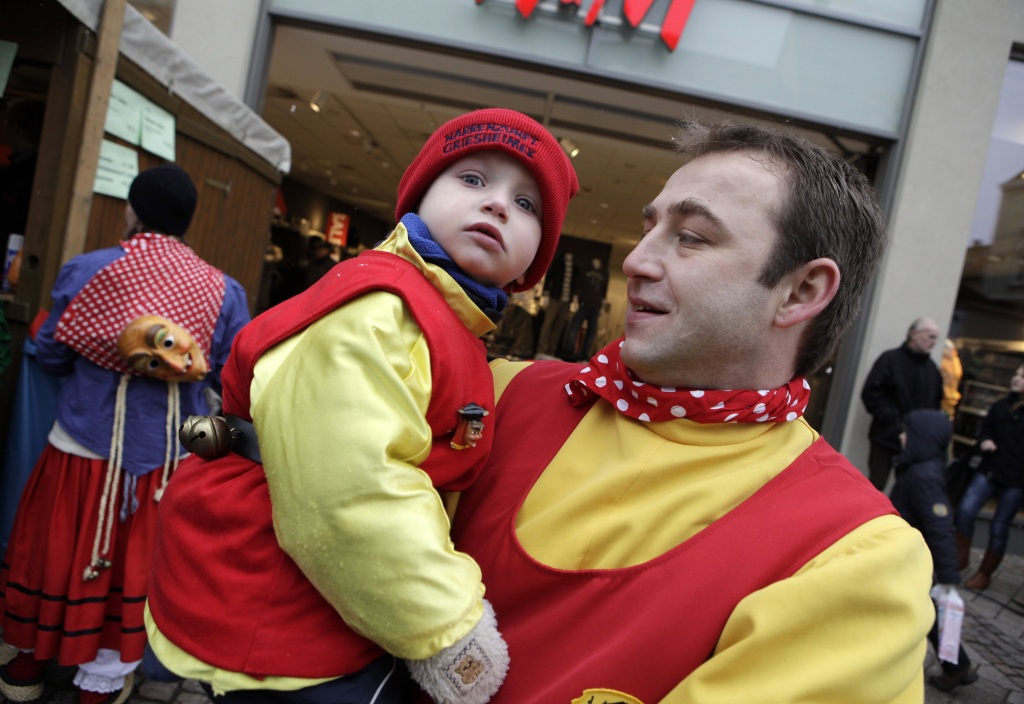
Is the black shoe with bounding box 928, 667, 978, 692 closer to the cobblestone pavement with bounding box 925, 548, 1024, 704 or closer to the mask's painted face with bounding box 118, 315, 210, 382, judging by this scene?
the cobblestone pavement with bounding box 925, 548, 1024, 704

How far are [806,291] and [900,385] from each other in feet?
16.7

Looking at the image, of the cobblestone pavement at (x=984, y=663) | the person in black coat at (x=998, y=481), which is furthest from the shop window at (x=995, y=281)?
the cobblestone pavement at (x=984, y=663)

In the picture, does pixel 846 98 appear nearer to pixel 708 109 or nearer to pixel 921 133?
pixel 921 133

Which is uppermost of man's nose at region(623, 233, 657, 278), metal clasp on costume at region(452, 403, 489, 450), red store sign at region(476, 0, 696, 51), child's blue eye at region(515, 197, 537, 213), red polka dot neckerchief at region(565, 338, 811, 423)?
red store sign at region(476, 0, 696, 51)

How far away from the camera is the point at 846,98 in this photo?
6.04 m

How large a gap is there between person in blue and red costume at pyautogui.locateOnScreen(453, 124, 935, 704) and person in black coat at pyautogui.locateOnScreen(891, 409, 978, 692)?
2.99 meters

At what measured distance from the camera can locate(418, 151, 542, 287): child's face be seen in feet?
4.45

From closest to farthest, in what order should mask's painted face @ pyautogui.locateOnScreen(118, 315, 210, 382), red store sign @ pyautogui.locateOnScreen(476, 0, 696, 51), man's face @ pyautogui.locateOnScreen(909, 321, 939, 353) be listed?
mask's painted face @ pyautogui.locateOnScreen(118, 315, 210, 382), man's face @ pyautogui.locateOnScreen(909, 321, 939, 353), red store sign @ pyautogui.locateOnScreen(476, 0, 696, 51)

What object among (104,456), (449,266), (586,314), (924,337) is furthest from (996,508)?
(104,456)

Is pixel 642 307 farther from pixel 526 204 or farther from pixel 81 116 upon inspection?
pixel 81 116

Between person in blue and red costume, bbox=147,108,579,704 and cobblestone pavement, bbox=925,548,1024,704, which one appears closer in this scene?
person in blue and red costume, bbox=147,108,579,704

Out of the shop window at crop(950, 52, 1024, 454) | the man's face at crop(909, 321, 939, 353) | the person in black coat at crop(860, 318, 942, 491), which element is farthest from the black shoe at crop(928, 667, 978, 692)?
the shop window at crop(950, 52, 1024, 454)

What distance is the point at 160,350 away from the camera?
2.49 metres

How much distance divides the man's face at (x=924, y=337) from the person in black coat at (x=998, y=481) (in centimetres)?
106
